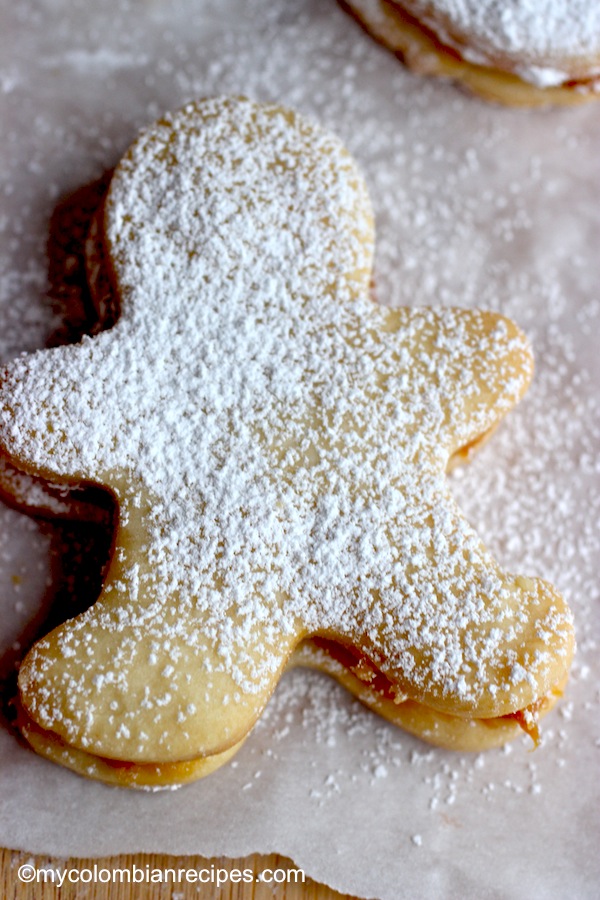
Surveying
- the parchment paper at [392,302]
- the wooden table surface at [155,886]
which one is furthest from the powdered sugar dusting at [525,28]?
the wooden table surface at [155,886]

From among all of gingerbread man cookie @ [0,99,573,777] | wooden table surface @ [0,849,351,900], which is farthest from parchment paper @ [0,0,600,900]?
gingerbread man cookie @ [0,99,573,777]

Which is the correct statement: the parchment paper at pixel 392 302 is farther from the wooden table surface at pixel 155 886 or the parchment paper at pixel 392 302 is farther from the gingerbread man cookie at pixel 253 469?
the gingerbread man cookie at pixel 253 469

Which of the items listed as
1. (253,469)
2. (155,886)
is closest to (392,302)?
(253,469)

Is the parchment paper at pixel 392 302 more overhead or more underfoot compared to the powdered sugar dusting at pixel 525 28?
more underfoot

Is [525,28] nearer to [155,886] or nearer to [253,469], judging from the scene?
[253,469]

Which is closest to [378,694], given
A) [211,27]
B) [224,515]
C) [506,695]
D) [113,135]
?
[506,695]

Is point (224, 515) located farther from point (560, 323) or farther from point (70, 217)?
point (560, 323)
